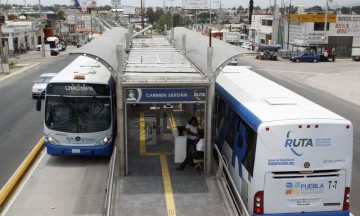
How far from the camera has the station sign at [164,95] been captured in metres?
9.91

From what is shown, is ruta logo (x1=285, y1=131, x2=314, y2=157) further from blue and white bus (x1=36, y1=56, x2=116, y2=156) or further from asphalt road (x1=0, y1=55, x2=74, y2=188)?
asphalt road (x1=0, y1=55, x2=74, y2=188)

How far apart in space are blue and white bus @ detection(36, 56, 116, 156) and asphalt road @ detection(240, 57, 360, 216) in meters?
7.13

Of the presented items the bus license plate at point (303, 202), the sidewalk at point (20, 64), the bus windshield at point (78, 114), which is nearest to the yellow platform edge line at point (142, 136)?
the bus windshield at point (78, 114)

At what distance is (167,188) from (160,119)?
5.57m

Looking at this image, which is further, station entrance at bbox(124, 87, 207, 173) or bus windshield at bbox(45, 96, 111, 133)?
bus windshield at bbox(45, 96, 111, 133)

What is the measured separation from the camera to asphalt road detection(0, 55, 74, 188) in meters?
14.4

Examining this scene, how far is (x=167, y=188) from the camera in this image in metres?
9.65

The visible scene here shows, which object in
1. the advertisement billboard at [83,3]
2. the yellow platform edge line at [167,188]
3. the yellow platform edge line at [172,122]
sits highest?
the advertisement billboard at [83,3]

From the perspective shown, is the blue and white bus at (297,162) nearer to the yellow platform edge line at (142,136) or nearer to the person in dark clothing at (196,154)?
the person in dark clothing at (196,154)

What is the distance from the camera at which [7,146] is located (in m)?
16.0

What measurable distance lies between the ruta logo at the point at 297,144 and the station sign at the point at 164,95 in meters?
2.89

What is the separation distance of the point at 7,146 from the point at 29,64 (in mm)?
34081

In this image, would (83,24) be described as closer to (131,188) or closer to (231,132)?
(231,132)

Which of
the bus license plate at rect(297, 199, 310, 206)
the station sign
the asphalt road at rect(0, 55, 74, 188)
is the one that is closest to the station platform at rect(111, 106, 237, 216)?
the bus license plate at rect(297, 199, 310, 206)
